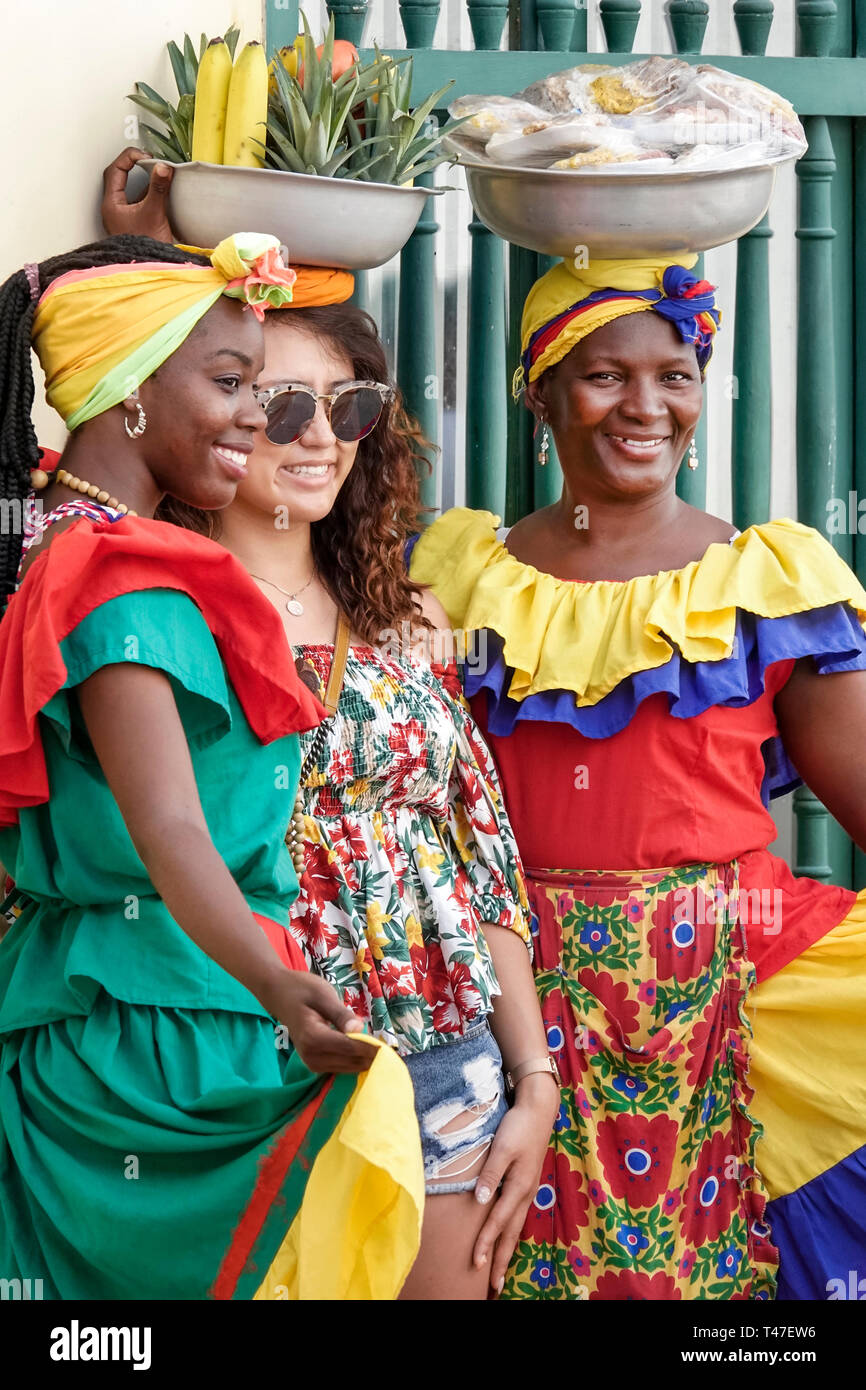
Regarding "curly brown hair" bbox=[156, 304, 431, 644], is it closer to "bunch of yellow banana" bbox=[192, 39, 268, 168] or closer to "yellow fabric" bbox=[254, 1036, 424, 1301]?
"bunch of yellow banana" bbox=[192, 39, 268, 168]

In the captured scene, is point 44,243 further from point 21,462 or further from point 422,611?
point 422,611

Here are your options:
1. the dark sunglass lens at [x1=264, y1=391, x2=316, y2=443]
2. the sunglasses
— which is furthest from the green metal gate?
the dark sunglass lens at [x1=264, y1=391, x2=316, y2=443]

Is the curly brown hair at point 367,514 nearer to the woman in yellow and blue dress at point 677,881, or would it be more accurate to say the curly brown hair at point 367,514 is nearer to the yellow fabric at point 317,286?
the yellow fabric at point 317,286

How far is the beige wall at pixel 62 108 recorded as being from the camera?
245cm

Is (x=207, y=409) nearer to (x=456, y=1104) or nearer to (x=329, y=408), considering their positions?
(x=329, y=408)

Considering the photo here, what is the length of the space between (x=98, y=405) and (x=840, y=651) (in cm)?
140

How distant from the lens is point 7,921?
2.53 m

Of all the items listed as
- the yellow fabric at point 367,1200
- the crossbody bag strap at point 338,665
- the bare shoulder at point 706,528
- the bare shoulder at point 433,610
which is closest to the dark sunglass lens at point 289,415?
the crossbody bag strap at point 338,665

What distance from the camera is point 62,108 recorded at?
8.69 feet

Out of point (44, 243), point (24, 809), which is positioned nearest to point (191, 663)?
point (24, 809)

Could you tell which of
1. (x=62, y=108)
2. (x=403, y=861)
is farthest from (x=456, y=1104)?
(x=62, y=108)

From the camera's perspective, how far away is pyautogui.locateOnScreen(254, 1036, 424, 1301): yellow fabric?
5.89 ft

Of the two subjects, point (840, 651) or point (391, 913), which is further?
point (840, 651)
